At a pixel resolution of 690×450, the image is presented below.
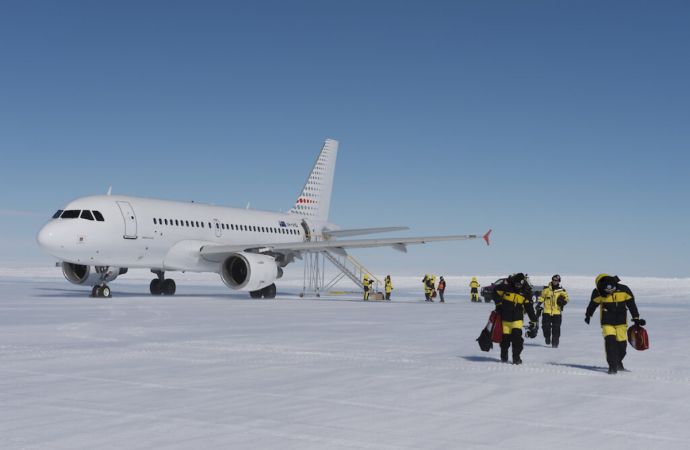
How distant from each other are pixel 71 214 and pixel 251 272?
23.7 feet

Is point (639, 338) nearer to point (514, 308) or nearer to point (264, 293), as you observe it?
point (514, 308)

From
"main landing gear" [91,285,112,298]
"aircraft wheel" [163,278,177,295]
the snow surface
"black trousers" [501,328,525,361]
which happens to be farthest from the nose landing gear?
"black trousers" [501,328,525,361]

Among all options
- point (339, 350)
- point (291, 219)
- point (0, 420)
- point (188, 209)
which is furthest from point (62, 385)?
point (291, 219)

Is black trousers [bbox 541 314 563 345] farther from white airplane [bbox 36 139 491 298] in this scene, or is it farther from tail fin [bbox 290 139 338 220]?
tail fin [bbox 290 139 338 220]

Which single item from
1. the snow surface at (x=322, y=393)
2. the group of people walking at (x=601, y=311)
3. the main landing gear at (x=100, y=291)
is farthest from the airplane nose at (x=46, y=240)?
the group of people walking at (x=601, y=311)

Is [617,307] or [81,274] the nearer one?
[617,307]

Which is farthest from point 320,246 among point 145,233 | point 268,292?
point 145,233

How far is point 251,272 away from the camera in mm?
26781

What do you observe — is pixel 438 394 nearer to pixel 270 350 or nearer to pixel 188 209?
pixel 270 350

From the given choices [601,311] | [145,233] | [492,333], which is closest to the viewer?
[601,311]

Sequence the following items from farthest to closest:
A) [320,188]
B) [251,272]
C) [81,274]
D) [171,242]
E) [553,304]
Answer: [320,188], [81,274], [171,242], [251,272], [553,304]

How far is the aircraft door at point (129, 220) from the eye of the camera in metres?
25.6

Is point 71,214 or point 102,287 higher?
point 71,214

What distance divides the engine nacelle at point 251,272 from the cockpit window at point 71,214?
6.15 meters
